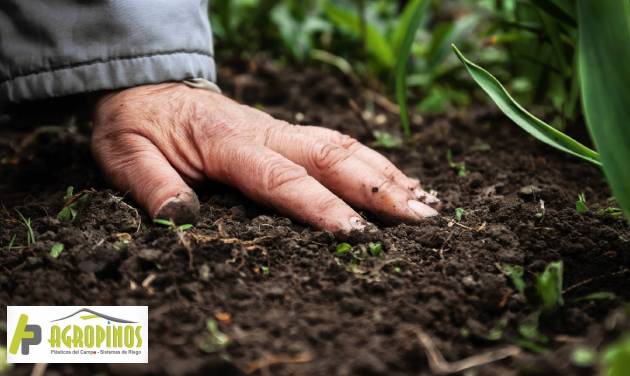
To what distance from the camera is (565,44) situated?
1.76 m

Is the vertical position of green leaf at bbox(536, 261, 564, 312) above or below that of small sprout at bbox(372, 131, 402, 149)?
above

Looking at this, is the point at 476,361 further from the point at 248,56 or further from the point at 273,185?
the point at 248,56

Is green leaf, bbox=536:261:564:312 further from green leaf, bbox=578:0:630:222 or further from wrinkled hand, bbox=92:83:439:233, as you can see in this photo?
wrinkled hand, bbox=92:83:439:233

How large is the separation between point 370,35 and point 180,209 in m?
1.49

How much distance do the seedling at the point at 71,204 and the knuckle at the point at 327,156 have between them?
1.63 ft

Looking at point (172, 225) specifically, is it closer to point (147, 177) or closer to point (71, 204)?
point (147, 177)

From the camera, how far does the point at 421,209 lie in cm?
132

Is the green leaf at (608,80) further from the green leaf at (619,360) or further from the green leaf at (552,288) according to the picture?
the green leaf at (619,360)

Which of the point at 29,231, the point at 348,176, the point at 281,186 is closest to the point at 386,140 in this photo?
the point at 348,176

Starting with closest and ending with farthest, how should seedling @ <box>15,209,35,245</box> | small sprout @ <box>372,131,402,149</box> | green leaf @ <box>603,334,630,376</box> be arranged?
green leaf @ <box>603,334,630,376</box> < seedling @ <box>15,209,35,245</box> < small sprout @ <box>372,131,402,149</box>

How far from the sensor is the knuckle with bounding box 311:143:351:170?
4.50 feet

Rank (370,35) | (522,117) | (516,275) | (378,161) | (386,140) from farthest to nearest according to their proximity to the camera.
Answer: (370,35) → (386,140) → (378,161) → (522,117) → (516,275)

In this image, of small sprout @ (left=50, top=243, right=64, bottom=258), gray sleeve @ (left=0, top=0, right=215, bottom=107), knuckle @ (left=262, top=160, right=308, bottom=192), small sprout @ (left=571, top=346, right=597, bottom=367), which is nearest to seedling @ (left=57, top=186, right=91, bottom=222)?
small sprout @ (left=50, top=243, right=64, bottom=258)

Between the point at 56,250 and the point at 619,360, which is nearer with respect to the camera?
the point at 619,360
